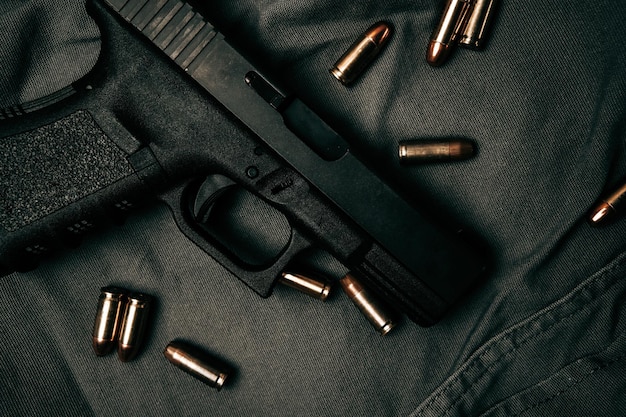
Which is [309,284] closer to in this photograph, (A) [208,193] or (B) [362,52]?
(A) [208,193]

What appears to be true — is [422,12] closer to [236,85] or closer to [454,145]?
[454,145]

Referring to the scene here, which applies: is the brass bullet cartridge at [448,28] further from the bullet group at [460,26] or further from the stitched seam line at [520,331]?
the stitched seam line at [520,331]

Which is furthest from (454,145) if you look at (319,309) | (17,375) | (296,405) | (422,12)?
(17,375)

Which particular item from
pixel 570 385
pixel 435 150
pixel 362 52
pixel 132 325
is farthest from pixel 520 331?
pixel 132 325

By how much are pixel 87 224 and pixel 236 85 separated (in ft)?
1.94

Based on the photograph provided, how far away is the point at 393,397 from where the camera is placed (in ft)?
5.95

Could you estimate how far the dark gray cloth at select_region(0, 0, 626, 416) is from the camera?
1.75m

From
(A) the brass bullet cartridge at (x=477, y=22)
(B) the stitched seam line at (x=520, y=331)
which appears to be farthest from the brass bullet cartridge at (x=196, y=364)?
(A) the brass bullet cartridge at (x=477, y=22)

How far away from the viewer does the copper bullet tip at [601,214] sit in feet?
5.69

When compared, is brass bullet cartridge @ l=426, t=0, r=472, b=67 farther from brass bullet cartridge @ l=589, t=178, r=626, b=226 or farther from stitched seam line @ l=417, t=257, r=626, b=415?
stitched seam line @ l=417, t=257, r=626, b=415

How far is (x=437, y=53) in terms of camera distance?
173 cm

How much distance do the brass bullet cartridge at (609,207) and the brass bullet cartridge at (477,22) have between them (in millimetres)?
682

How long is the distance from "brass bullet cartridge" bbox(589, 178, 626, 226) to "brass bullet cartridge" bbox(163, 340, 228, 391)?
1371 mm

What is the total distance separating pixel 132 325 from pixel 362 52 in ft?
3.97
